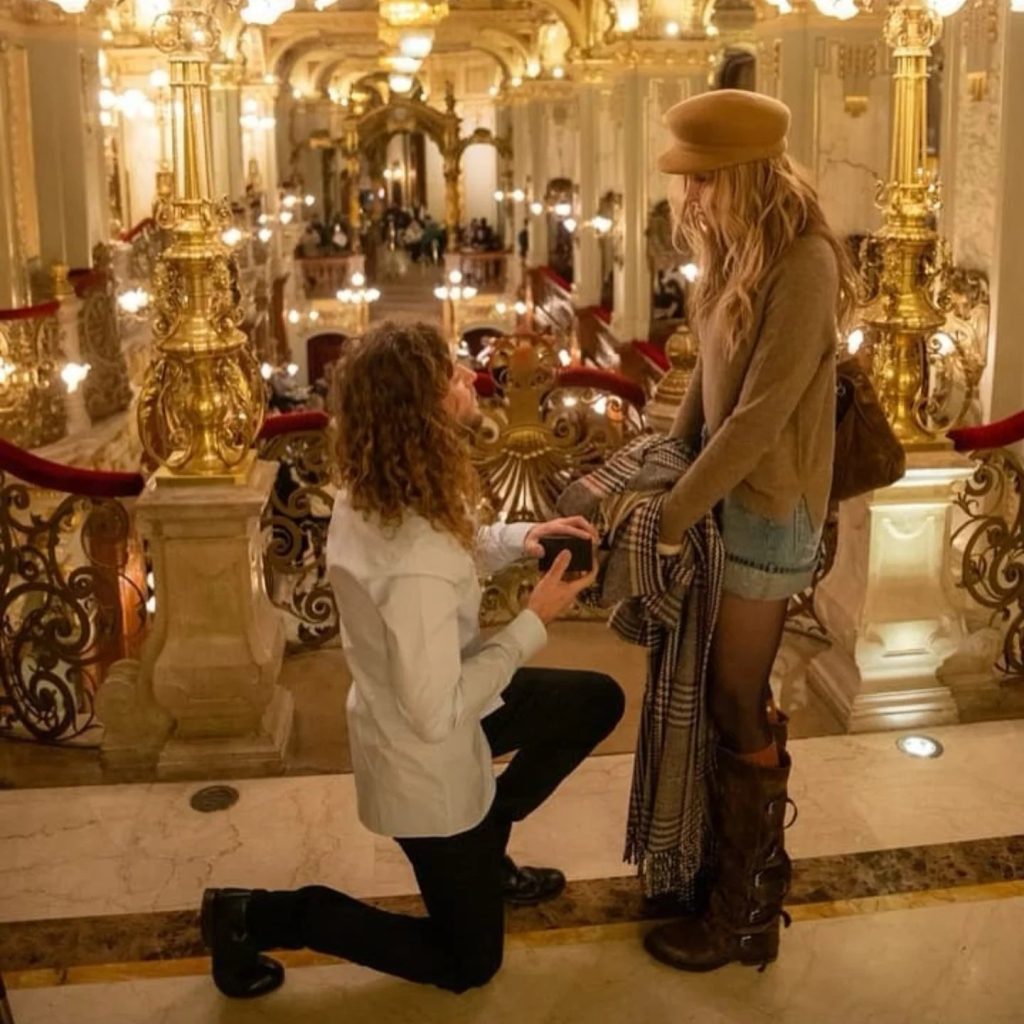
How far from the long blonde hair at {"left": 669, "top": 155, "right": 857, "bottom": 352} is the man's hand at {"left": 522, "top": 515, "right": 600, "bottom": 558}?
517 millimetres

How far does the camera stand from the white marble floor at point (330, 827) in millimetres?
4023

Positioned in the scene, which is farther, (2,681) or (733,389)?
(2,681)

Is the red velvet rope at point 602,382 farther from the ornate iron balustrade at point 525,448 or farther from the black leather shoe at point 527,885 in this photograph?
the black leather shoe at point 527,885

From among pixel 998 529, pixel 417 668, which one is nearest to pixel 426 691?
pixel 417 668

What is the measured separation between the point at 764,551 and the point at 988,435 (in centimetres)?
216

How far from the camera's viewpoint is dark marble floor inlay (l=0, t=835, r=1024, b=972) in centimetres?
368

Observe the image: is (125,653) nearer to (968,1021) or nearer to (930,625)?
(930,625)

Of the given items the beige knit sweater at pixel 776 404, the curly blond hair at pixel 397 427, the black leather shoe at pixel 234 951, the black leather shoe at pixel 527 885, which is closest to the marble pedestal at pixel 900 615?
the black leather shoe at pixel 527 885

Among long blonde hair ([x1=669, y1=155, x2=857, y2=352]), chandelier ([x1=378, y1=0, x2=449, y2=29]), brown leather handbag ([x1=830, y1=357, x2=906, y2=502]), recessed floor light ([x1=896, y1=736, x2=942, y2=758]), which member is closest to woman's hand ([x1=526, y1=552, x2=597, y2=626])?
long blonde hair ([x1=669, y1=155, x2=857, y2=352])

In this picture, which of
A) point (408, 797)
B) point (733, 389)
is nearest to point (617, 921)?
point (408, 797)

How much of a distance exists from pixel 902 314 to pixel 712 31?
41.2 feet

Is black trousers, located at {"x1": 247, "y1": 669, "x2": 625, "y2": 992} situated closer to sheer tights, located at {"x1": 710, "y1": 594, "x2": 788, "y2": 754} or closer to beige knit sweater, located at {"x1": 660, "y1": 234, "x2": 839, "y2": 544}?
sheer tights, located at {"x1": 710, "y1": 594, "x2": 788, "y2": 754}

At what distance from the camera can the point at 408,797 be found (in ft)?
10.0

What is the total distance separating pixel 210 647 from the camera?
186 inches
